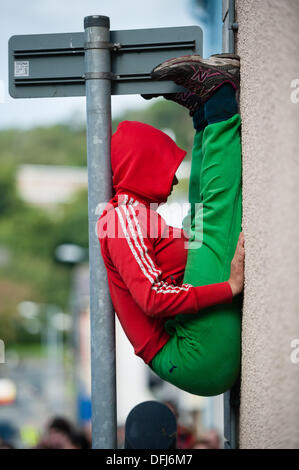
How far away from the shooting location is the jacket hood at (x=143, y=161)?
10.1 feet

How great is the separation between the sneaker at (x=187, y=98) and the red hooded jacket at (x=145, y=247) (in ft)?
0.51

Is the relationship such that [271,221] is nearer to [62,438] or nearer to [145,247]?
[145,247]

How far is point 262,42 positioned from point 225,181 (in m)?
0.60

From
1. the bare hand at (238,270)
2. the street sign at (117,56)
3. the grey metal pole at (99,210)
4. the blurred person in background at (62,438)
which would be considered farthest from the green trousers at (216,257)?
the blurred person in background at (62,438)

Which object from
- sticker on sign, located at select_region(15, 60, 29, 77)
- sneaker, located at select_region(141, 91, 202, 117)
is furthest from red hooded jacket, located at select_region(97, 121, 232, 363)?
sticker on sign, located at select_region(15, 60, 29, 77)

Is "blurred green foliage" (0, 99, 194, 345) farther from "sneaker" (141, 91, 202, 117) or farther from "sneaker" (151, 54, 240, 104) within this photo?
"sneaker" (151, 54, 240, 104)

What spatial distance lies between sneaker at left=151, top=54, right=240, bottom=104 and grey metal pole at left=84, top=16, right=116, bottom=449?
27 cm

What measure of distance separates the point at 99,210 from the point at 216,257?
522 millimetres

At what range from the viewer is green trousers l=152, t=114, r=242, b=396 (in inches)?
114

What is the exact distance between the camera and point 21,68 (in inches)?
129

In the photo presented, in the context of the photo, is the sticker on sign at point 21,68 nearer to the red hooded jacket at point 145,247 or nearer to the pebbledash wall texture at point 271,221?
the red hooded jacket at point 145,247
